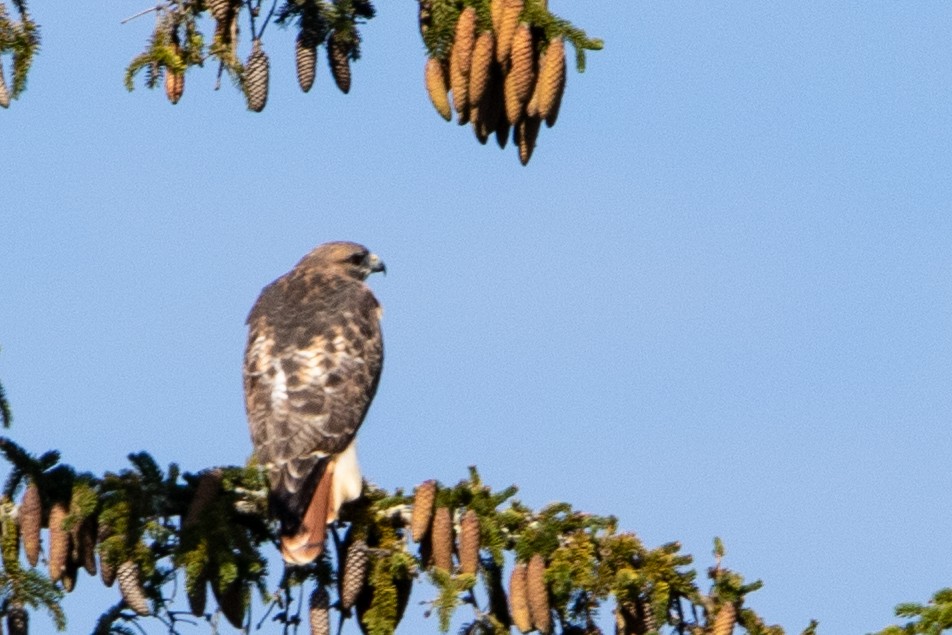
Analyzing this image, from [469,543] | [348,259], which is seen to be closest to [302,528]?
[469,543]

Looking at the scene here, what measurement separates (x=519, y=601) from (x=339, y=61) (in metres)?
2.21

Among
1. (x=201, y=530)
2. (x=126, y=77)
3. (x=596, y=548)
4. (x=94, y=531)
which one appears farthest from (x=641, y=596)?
(x=126, y=77)

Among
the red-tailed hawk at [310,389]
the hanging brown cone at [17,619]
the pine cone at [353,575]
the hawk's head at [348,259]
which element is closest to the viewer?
the hanging brown cone at [17,619]

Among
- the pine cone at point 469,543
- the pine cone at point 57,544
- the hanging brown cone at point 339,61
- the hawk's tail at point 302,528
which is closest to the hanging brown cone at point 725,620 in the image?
the pine cone at point 469,543

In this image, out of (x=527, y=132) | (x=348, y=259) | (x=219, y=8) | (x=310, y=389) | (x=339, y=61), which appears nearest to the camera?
(x=527, y=132)

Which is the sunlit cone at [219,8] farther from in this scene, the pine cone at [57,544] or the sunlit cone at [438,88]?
the pine cone at [57,544]

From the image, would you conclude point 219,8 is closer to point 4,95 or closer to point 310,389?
point 4,95

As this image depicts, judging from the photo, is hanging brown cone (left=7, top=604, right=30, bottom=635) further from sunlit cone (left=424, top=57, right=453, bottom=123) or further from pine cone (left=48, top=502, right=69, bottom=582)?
sunlit cone (left=424, top=57, right=453, bottom=123)

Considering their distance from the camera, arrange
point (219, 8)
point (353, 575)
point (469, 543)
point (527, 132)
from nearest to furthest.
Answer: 1. point (469, 543)
2. point (353, 575)
3. point (527, 132)
4. point (219, 8)

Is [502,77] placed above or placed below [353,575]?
above

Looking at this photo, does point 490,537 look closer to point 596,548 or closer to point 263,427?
point 596,548

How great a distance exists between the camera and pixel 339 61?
6395 millimetres

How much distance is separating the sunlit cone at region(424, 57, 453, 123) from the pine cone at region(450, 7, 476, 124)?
0.04m

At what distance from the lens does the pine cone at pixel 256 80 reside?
616cm
